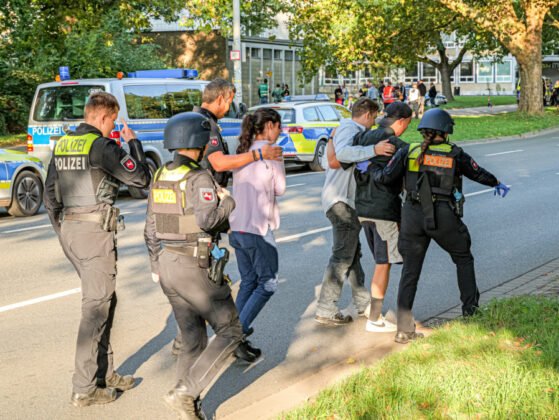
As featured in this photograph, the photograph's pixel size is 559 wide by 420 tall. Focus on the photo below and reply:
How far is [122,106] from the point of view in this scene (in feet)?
44.9

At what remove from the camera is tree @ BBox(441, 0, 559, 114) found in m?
32.0

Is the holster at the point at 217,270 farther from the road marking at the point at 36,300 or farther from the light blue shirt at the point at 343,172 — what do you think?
the road marking at the point at 36,300

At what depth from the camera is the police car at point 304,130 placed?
17.9 meters

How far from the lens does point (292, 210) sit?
39.9ft

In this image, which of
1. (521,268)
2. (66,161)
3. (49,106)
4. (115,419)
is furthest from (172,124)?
(49,106)

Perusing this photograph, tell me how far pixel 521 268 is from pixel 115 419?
4997 mm

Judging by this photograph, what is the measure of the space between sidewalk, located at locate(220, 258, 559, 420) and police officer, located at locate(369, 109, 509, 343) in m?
0.31

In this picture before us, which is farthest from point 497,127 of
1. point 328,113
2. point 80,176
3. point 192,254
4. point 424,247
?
point 192,254

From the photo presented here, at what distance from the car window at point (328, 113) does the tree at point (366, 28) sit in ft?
32.6

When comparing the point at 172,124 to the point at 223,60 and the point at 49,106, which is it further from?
the point at 223,60

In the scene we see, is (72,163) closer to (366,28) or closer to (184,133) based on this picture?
(184,133)

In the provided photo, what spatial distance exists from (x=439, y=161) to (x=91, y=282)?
8.32 ft

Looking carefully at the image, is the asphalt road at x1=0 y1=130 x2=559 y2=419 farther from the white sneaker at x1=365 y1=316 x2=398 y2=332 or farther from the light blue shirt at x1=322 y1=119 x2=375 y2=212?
the light blue shirt at x1=322 y1=119 x2=375 y2=212

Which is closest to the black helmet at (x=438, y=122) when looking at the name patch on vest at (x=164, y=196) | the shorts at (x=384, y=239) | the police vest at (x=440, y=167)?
the police vest at (x=440, y=167)
